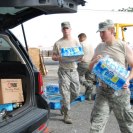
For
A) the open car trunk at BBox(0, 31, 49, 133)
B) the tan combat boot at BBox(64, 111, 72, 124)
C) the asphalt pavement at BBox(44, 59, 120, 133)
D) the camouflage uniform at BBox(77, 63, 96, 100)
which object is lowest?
the asphalt pavement at BBox(44, 59, 120, 133)

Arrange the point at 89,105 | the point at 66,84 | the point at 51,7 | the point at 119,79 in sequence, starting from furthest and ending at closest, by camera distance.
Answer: the point at 89,105 → the point at 66,84 → the point at 119,79 → the point at 51,7

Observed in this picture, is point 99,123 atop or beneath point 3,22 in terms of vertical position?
beneath

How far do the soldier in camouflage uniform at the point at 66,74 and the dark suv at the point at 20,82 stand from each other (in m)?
2.01

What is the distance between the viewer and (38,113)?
434cm

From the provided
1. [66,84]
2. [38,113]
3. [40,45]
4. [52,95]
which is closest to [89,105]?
[52,95]

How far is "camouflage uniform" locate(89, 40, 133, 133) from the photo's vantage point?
4930 millimetres

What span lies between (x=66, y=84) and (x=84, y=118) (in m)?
0.75

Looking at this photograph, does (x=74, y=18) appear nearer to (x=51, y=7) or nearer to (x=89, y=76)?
(x=89, y=76)

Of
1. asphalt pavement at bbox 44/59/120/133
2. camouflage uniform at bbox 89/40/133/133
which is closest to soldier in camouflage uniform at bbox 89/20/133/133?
camouflage uniform at bbox 89/40/133/133

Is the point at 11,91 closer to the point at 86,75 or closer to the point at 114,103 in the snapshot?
the point at 114,103

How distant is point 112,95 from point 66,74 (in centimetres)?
218

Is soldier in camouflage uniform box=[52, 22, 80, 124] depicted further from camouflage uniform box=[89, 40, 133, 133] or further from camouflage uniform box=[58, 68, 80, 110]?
camouflage uniform box=[89, 40, 133, 133]

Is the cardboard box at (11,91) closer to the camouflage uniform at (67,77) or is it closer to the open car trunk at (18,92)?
the open car trunk at (18,92)

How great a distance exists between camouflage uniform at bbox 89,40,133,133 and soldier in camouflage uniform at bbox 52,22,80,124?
1925 millimetres
